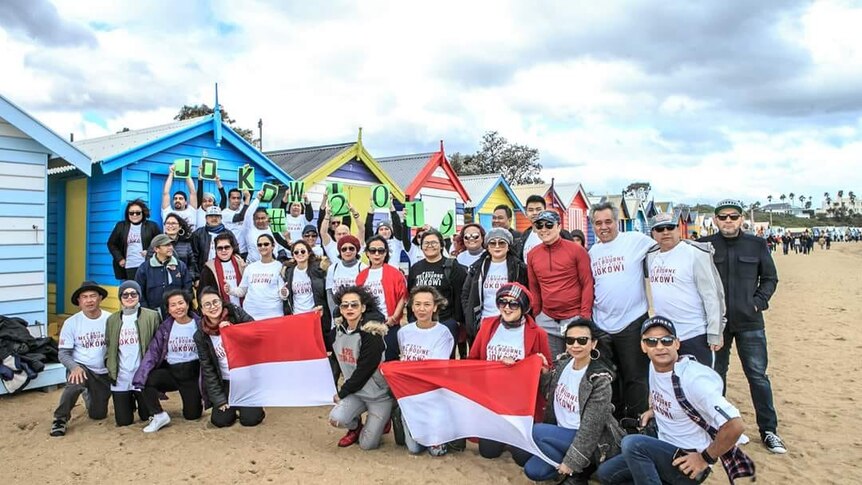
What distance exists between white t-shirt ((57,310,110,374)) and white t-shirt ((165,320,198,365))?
0.69 meters

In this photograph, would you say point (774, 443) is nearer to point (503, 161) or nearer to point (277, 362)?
point (277, 362)

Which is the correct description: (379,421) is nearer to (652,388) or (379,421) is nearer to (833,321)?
(652,388)

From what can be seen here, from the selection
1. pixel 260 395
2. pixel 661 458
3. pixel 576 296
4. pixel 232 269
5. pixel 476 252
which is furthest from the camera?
pixel 232 269

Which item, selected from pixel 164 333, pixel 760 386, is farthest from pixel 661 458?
pixel 164 333

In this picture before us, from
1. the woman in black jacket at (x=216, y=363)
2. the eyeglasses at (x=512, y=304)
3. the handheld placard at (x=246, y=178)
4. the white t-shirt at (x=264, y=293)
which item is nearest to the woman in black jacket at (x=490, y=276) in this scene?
the eyeglasses at (x=512, y=304)

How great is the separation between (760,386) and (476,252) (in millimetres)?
3090

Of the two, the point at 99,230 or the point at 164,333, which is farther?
the point at 99,230

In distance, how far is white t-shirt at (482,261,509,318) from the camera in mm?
5703

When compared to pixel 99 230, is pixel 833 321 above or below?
below

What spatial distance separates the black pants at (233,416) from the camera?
5906 mm

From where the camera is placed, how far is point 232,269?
282 inches

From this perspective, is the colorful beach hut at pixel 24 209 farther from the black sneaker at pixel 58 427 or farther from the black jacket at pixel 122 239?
the black sneaker at pixel 58 427

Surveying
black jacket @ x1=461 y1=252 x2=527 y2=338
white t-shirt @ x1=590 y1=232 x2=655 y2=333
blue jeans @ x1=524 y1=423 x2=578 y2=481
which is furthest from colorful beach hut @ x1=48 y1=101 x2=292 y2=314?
blue jeans @ x1=524 y1=423 x2=578 y2=481

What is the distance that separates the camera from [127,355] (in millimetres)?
6016
